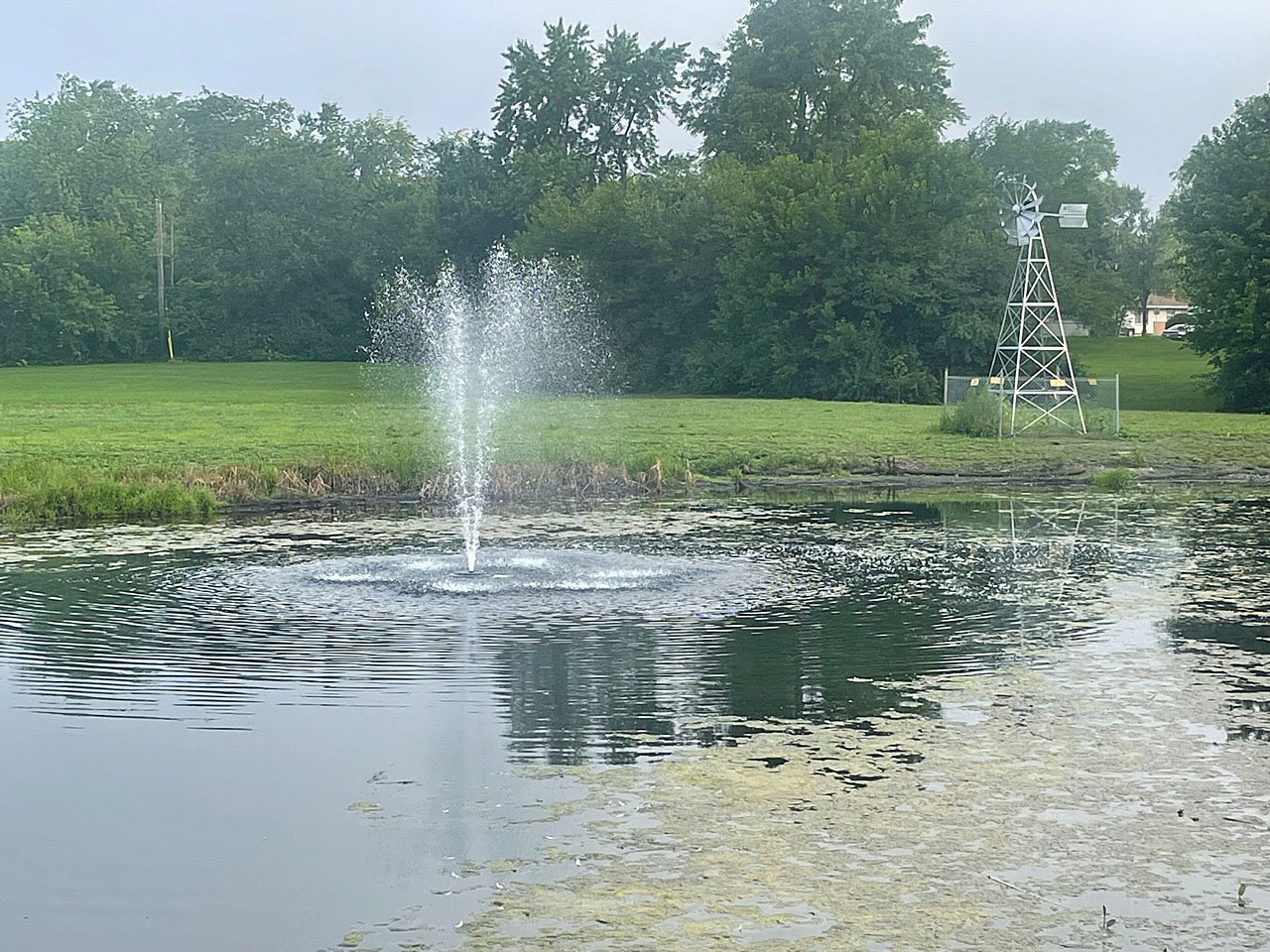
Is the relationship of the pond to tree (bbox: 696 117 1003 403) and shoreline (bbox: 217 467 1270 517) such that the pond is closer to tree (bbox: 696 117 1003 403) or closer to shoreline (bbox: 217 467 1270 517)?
shoreline (bbox: 217 467 1270 517)

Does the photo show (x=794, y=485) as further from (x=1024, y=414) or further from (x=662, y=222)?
(x=662, y=222)

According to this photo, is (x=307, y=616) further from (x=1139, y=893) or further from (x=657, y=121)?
(x=657, y=121)

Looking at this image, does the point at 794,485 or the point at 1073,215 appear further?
the point at 1073,215

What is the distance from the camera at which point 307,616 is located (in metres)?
14.5

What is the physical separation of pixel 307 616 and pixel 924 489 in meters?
14.6

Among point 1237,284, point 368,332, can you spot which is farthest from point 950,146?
point 368,332

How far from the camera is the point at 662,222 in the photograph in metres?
65.1

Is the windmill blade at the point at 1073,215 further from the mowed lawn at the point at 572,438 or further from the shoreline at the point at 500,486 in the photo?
the shoreline at the point at 500,486

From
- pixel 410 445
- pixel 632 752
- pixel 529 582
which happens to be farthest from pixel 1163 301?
pixel 632 752

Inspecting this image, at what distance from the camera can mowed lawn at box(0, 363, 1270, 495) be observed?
27.3m

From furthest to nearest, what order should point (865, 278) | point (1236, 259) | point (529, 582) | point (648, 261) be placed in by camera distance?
1. point (648, 261)
2. point (865, 278)
3. point (1236, 259)
4. point (529, 582)

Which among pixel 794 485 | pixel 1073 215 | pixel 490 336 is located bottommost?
pixel 794 485

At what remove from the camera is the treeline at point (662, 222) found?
5709 centimetres

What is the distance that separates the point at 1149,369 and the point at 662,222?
2041cm
